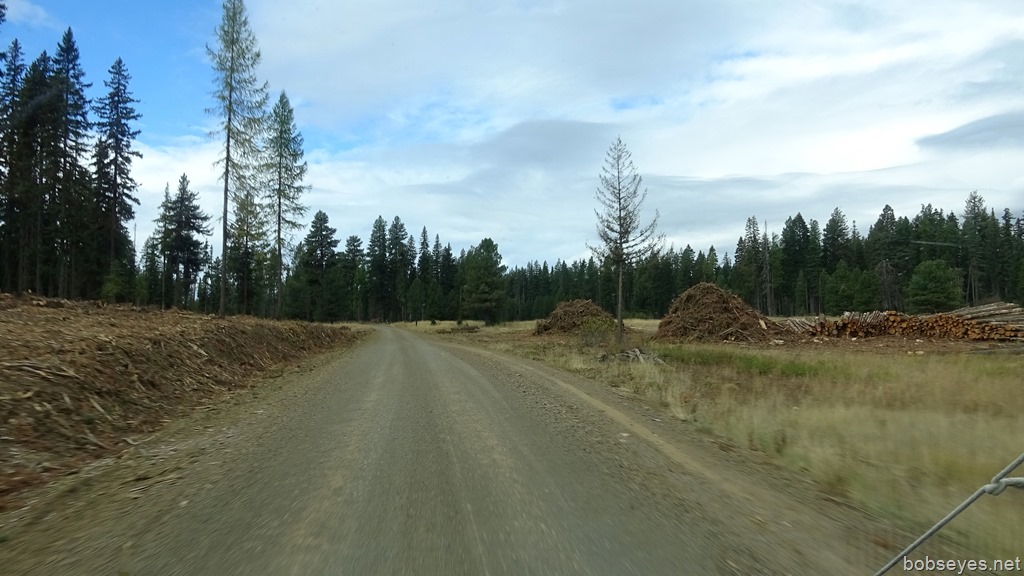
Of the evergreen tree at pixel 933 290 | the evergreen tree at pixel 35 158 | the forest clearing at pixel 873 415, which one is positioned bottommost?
the forest clearing at pixel 873 415

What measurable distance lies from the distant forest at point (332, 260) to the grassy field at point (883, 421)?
14141 millimetres

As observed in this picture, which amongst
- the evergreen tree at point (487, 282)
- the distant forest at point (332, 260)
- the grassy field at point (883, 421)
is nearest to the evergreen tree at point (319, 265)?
the distant forest at point (332, 260)

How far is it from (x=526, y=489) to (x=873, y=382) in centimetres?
1158

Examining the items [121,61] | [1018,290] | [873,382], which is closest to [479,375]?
[873,382]

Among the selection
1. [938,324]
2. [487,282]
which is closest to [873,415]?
[938,324]

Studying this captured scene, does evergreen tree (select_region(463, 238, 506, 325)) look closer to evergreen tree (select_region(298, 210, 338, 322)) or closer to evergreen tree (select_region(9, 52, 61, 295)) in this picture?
evergreen tree (select_region(298, 210, 338, 322))

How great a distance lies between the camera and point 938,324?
1027 inches

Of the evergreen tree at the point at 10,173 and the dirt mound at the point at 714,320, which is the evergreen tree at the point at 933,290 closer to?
the dirt mound at the point at 714,320

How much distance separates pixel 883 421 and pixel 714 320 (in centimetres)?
2283

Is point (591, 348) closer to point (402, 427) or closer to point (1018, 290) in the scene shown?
point (402, 427)

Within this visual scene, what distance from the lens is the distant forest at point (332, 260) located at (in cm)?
3612

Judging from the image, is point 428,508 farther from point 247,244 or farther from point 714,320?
point 247,244

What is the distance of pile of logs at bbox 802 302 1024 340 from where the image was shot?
23.8m

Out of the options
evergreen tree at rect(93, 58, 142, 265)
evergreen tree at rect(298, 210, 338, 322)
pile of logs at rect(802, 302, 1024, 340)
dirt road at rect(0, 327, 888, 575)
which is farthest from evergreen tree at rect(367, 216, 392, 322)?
dirt road at rect(0, 327, 888, 575)
